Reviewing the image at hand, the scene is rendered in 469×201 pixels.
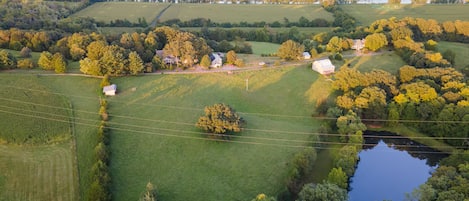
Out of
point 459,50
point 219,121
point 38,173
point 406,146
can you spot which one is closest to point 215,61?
point 219,121

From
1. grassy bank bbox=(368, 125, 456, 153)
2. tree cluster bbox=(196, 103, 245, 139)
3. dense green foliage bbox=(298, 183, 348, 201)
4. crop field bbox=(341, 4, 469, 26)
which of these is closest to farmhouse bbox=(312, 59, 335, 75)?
grassy bank bbox=(368, 125, 456, 153)

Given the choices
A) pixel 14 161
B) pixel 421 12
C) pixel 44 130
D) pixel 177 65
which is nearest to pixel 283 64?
pixel 177 65

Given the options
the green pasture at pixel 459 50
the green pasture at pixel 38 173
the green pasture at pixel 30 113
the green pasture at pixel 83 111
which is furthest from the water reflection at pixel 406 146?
the green pasture at pixel 30 113

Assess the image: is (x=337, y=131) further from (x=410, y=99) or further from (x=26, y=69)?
(x=26, y=69)

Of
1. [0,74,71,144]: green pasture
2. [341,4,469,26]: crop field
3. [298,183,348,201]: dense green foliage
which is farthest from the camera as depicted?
[341,4,469,26]: crop field

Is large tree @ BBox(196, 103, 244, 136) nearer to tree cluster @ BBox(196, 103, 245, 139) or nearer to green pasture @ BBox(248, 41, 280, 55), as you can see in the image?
tree cluster @ BBox(196, 103, 245, 139)

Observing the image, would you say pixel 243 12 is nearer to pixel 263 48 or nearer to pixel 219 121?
pixel 263 48

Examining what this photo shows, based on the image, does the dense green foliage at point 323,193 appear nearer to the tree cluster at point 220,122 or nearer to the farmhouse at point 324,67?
the tree cluster at point 220,122
